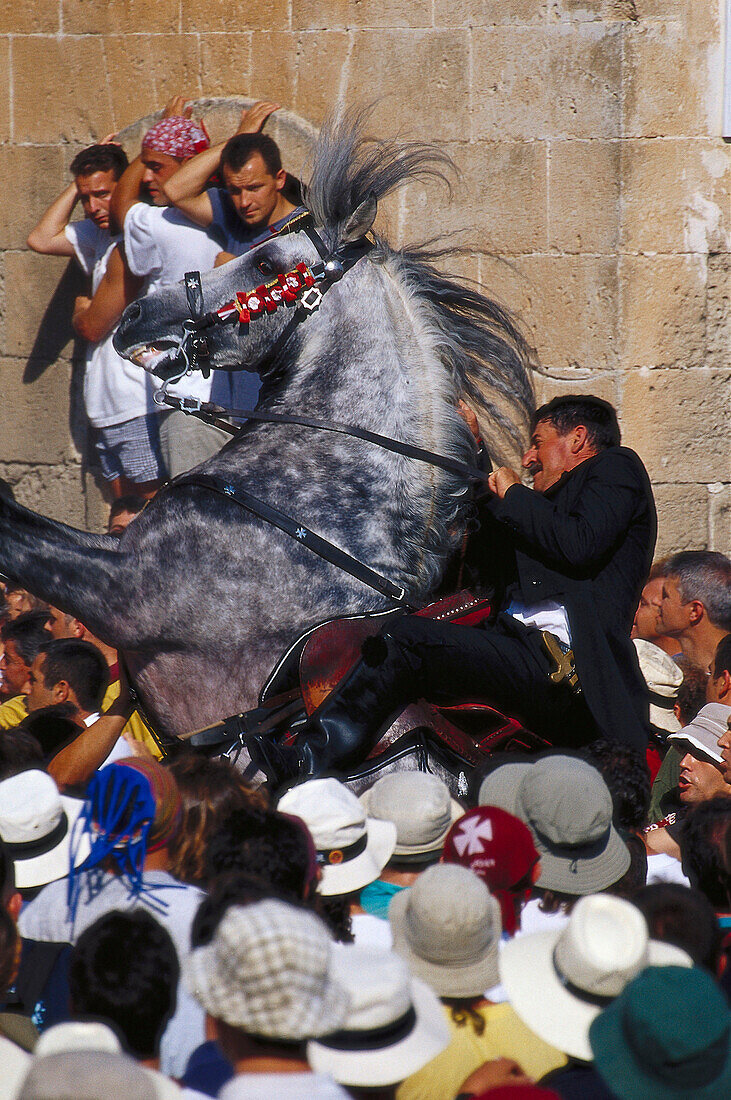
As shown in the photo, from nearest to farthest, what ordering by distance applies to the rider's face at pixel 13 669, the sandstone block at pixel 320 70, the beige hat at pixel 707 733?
the beige hat at pixel 707 733 < the rider's face at pixel 13 669 < the sandstone block at pixel 320 70

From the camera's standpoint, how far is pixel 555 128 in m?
5.85

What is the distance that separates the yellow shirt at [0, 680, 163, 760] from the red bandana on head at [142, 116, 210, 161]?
2.80 meters

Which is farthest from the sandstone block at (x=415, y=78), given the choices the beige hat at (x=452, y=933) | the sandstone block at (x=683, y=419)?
the beige hat at (x=452, y=933)

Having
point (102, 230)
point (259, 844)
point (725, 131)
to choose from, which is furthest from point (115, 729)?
point (725, 131)

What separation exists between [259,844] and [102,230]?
466 centimetres

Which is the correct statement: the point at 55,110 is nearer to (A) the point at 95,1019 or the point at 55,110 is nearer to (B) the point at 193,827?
(B) the point at 193,827

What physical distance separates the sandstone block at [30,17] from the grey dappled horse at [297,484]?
10.2ft

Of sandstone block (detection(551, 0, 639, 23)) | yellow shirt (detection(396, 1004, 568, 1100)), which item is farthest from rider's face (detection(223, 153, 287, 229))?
yellow shirt (detection(396, 1004, 568, 1100))

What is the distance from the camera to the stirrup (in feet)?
11.0

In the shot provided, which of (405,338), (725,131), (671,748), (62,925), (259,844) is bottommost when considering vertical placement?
(671,748)

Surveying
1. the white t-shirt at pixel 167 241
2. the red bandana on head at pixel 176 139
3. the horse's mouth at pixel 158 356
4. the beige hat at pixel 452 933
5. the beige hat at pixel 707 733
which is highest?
the red bandana on head at pixel 176 139

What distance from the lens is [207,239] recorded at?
5711 mm

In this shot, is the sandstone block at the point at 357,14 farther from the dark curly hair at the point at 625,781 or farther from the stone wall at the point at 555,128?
the dark curly hair at the point at 625,781

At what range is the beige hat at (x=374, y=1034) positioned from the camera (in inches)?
67.9
